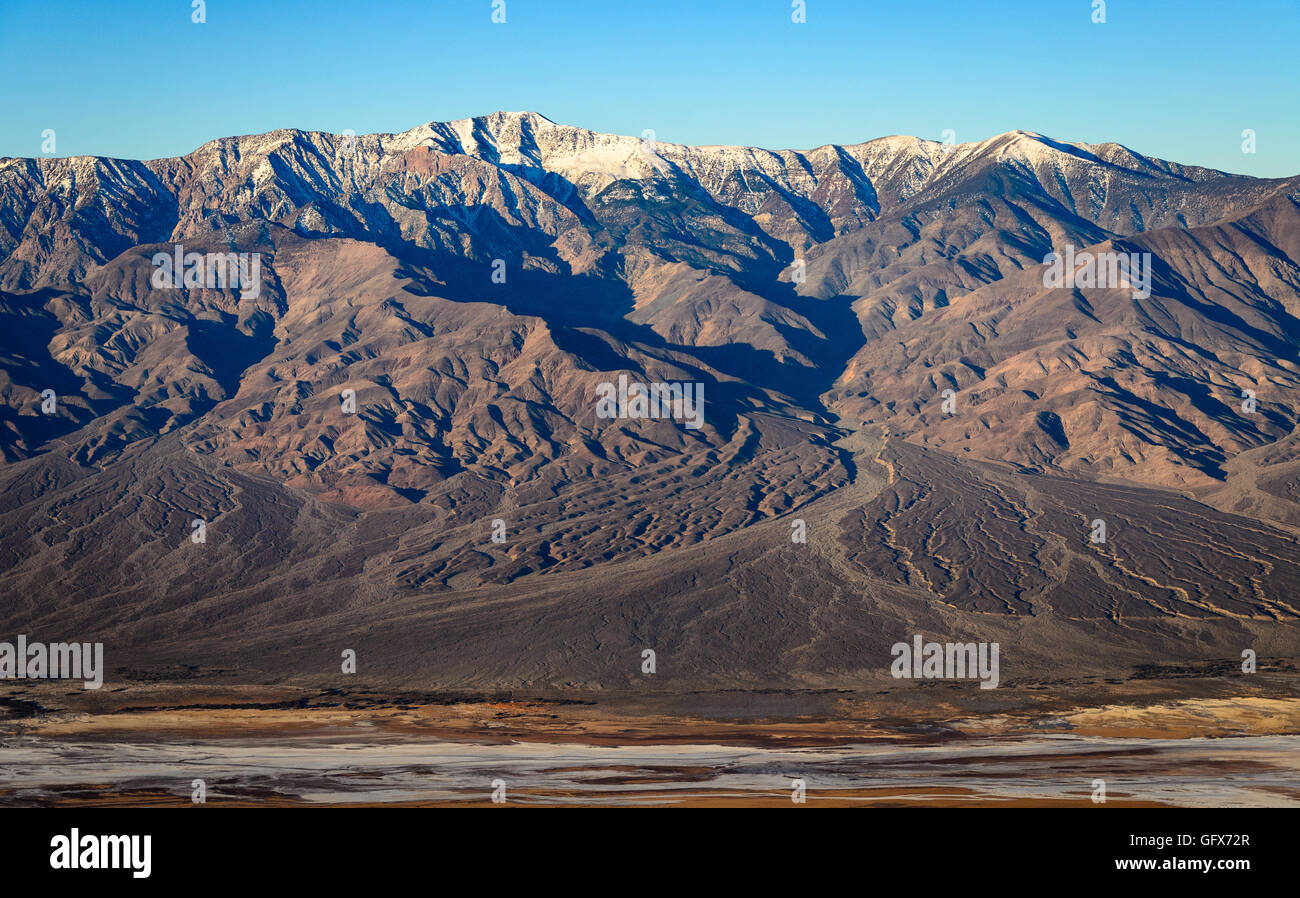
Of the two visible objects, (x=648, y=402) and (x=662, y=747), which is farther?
(x=648, y=402)

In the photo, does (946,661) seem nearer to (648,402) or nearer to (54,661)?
(54,661)

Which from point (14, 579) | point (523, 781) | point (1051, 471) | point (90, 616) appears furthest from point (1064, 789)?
point (1051, 471)
